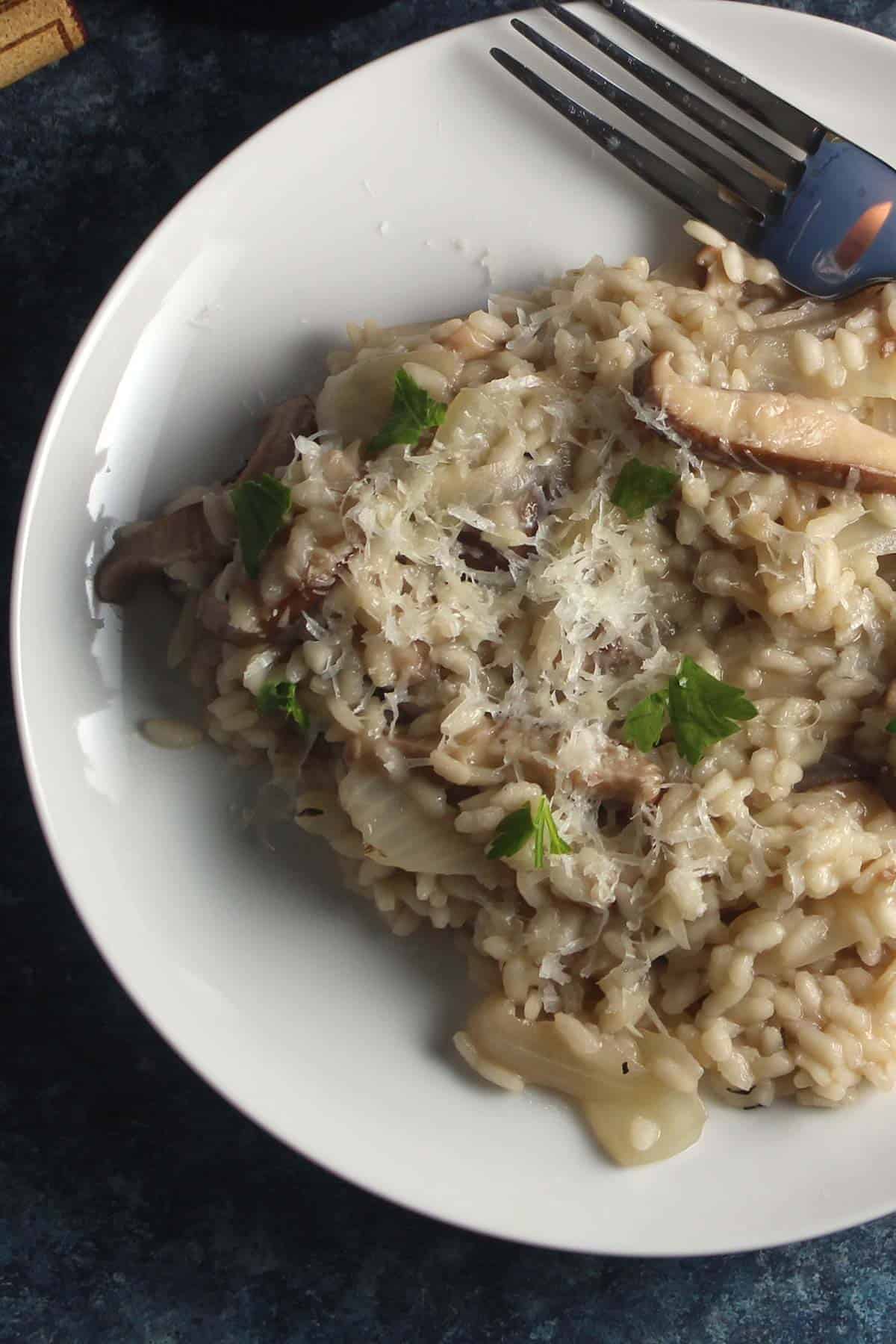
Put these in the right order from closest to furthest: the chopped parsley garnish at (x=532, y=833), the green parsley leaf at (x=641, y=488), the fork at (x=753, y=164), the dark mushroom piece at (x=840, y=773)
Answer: the chopped parsley garnish at (x=532, y=833) → the green parsley leaf at (x=641, y=488) → the dark mushroom piece at (x=840, y=773) → the fork at (x=753, y=164)

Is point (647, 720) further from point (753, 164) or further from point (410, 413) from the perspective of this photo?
point (753, 164)

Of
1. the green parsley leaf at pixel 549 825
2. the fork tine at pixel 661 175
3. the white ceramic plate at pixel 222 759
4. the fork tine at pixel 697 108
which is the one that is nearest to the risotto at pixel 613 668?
the green parsley leaf at pixel 549 825

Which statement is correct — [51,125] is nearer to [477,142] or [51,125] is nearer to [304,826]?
[477,142]

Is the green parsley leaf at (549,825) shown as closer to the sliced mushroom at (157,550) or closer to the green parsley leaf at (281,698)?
the green parsley leaf at (281,698)

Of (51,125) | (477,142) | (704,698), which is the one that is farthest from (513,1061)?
(51,125)

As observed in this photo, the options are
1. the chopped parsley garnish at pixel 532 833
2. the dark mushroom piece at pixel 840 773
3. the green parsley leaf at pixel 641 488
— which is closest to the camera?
the chopped parsley garnish at pixel 532 833

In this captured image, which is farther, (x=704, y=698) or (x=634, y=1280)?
(x=634, y=1280)

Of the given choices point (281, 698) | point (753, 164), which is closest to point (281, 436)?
point (281, 698)

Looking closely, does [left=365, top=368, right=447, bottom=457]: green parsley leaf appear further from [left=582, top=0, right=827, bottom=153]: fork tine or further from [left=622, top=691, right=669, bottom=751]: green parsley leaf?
[left=582, top=0, right=827, bottom=153]: fork tine
